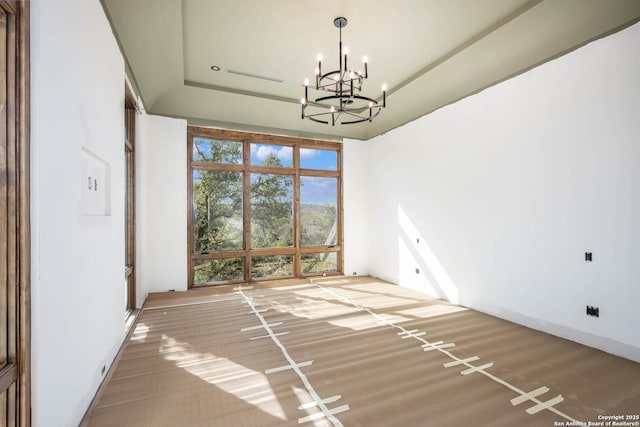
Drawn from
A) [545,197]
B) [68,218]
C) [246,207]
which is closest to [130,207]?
[246,207]

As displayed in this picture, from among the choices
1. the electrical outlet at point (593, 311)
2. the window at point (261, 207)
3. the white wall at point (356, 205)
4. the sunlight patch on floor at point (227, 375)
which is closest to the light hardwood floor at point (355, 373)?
the sunlight patch on floor at point (227, 375)

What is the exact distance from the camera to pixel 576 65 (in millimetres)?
3270

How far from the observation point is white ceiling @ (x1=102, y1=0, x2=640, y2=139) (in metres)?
2.96

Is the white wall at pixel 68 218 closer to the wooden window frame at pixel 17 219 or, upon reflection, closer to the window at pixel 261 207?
the wooden window frame at pixel 17 219

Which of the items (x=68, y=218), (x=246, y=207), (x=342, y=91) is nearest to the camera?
(x=68, y=218)

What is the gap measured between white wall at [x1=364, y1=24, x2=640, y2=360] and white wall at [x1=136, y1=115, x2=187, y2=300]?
15.1ft

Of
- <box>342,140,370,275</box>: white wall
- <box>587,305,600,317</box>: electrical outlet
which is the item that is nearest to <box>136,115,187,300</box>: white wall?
<box>342,140,370,275</box>: white wall

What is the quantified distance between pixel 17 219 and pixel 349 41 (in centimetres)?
365

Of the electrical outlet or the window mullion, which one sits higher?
the window mullion

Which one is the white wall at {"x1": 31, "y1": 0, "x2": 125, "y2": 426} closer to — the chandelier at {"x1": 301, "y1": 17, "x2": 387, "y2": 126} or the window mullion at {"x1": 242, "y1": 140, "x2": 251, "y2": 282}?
the chandelier at {"x1": 301, "y1": 17, "x2": 387, "y2": 126}

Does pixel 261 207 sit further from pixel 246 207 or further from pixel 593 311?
pixel 593 311

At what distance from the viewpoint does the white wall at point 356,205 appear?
696 cm

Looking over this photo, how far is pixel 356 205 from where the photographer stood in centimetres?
707

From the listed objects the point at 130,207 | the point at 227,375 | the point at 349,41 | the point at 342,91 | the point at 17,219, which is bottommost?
the point at 227,375
